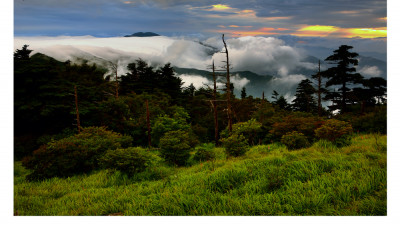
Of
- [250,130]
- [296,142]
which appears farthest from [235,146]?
[250,130]

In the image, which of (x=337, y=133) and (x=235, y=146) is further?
(x=235, y=146)

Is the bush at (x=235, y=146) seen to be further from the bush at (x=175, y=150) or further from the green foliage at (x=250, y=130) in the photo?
the green foliage at (x=250, y=130)

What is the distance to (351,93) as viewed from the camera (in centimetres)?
1634

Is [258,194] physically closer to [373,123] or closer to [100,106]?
[373,123]

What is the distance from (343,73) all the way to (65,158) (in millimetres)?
19863

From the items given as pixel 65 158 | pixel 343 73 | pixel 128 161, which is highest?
pixel 343 73

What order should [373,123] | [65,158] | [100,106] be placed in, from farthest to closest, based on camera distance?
[100,106]
[373,123]
[65,158]

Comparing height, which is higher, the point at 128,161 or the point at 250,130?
the point at 250,130

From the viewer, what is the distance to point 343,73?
17.0 m

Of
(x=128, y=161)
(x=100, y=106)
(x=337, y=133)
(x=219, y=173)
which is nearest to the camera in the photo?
(x=219, y=173)

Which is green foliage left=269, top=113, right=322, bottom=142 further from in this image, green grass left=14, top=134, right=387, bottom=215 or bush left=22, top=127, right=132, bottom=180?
bush left=22, top=127, right=132, bottom=180

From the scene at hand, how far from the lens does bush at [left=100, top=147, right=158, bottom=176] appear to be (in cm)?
602

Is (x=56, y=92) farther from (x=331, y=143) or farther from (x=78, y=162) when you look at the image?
(x=331, y=143)

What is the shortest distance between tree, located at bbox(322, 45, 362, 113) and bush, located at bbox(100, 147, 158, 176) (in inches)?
626
